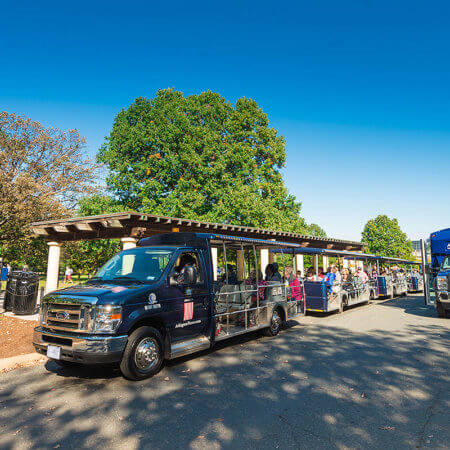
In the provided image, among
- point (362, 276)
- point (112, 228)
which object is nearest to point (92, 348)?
point (112, 228)

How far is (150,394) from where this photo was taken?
4.76 meters

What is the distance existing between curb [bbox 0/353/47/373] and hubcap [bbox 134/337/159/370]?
2.76 metres

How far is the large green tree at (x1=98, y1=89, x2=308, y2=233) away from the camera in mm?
23594

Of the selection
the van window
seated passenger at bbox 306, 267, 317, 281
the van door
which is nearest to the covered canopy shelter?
seated passenger at bbox 306, 267, 317, 281

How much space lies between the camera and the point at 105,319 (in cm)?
496

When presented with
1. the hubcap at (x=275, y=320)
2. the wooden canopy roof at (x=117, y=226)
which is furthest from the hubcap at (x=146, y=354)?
the wooden canopy roof at (x=117, y=226)

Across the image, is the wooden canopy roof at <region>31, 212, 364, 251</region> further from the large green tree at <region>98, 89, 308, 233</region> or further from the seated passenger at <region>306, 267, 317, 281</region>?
the large green tree at <region>98, 89, 308, 233</region>

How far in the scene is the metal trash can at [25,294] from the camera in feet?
38.2

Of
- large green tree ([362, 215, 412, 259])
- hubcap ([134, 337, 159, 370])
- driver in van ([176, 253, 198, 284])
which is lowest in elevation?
hubcap ([134, 337, 159, 370])

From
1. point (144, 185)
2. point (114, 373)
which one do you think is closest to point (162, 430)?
point (114, 373)

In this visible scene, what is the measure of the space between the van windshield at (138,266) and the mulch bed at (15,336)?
8.70 ft

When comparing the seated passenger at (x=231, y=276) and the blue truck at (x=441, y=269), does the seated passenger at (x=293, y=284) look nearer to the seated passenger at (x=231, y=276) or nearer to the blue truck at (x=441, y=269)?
the seated passenger at (x=231, y=276)

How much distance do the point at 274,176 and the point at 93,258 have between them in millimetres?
18868

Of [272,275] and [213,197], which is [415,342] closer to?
[272,275]
